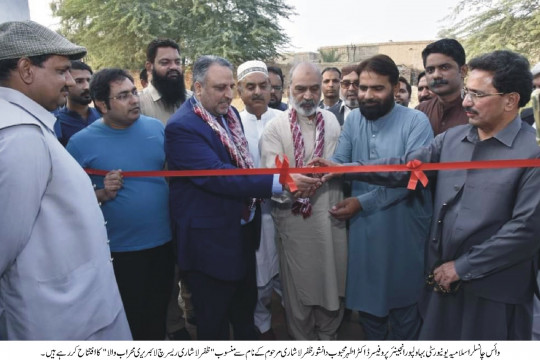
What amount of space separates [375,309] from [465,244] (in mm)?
984

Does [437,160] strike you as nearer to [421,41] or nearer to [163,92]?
[163,92]

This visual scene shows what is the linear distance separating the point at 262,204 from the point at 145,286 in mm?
1231

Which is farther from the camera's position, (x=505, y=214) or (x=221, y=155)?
(x=221, y=155)

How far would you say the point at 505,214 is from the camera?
7.15ft

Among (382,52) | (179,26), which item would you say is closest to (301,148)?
(179,26)

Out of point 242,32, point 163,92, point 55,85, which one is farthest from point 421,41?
point 55,85

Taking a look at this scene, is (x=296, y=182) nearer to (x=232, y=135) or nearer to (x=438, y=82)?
(x=232, y=135)

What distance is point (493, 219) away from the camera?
2.20 metres

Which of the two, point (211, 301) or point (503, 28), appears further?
point (503, 28)

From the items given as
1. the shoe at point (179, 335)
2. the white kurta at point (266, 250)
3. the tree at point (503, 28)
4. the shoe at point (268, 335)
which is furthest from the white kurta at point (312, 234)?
the tree at point (503, 28)

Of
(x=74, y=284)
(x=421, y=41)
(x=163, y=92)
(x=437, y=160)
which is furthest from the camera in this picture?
(x=421, y=41)

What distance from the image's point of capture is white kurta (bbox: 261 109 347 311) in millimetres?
3271

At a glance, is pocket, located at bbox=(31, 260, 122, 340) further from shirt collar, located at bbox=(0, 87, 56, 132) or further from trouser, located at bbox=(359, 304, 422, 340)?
trouser, located at bbox=(359, 304, 422, 340)

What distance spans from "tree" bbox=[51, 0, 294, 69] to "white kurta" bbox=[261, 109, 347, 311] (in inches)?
812
